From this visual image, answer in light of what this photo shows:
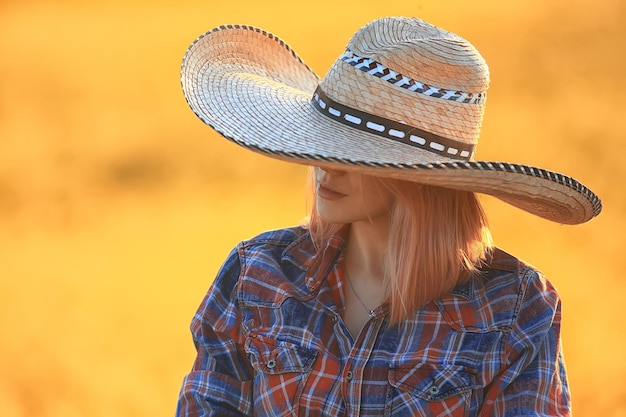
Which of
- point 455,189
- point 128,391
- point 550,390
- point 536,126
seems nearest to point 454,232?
point 455,189

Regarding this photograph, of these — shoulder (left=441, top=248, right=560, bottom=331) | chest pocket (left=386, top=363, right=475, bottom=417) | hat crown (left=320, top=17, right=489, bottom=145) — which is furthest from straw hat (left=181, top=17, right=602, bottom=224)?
chest pocket (left=386, top=363, right=475, bottom=417)

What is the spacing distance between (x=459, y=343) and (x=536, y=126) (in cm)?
290

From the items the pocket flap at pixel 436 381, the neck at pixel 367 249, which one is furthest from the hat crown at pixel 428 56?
the pocket flap at pixel 436 381

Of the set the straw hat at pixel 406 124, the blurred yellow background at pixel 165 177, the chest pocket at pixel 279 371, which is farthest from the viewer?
the blurred yellow background at pixel 165 177

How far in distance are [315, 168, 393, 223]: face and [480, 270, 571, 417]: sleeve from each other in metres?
0.35

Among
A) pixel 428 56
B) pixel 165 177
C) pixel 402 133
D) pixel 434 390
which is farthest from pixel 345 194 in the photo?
pixel 165 177

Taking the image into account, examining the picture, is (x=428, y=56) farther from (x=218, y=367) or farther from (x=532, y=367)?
(x=218, y=367)

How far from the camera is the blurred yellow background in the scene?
4184 millimetres

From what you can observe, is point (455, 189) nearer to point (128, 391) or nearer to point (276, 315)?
point (276, 315)

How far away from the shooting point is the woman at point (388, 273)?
2191 millimetres

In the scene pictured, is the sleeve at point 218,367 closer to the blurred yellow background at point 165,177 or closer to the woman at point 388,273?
the woman at point 388,273

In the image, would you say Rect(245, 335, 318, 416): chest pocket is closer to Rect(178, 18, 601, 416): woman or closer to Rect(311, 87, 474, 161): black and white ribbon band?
Rect(178, 18, 601, 416): woman

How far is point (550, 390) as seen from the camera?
225 cm

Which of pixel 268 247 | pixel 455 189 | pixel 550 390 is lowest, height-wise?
pixel 550 390
